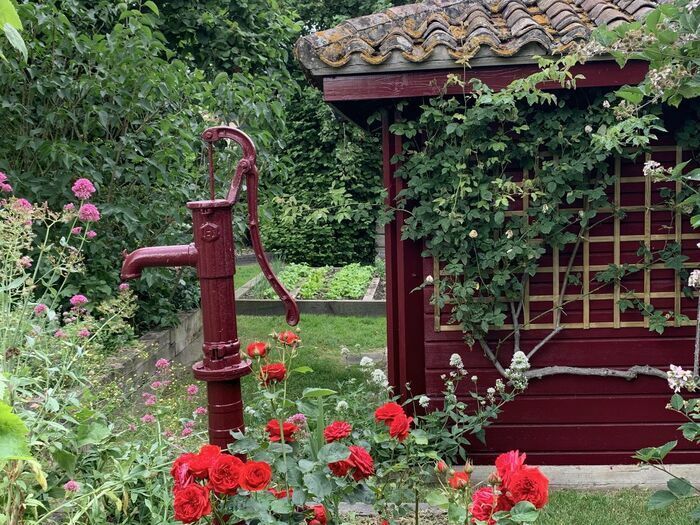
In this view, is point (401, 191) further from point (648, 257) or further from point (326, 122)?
point (326, 122)

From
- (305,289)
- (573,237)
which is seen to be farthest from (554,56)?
(305,289)

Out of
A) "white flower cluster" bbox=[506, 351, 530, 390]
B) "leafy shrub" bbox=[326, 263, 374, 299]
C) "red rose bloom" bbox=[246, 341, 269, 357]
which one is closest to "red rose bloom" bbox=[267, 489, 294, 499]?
"red rose bloom" bbox=[246, 341, 269, 357]

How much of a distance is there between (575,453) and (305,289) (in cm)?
702

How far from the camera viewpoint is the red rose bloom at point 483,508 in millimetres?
1604

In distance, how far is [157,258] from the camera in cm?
202

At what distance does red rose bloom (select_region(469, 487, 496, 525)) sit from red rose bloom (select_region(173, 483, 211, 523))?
660mm

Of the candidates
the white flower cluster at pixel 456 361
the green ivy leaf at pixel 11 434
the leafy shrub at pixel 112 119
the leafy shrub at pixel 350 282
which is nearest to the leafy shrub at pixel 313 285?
the leafy shrub at pixel 350 282

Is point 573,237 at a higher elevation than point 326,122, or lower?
lower

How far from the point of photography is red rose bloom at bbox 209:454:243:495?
170 centimetres

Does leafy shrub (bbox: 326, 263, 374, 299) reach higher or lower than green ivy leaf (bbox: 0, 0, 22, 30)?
lower

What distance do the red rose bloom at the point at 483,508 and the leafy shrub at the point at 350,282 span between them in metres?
8.81

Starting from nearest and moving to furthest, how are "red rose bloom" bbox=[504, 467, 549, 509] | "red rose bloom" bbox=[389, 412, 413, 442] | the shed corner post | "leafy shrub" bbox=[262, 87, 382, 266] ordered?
"red rose bloom" bbox=[504, 467, 549, 509], "red rose bloom" bbox=[389, 412, 413, 442], the shed corner post, "leafy shrub" bbox=[262, 87, 382, 266]

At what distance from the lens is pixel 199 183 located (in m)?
6.66

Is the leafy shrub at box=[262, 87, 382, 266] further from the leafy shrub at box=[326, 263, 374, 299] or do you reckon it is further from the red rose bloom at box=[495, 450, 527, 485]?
the red rose bloom at box=[495, 450, 527, 485]
